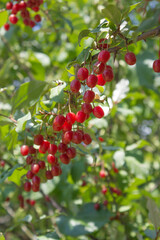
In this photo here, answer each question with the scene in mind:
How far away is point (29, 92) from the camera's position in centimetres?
78

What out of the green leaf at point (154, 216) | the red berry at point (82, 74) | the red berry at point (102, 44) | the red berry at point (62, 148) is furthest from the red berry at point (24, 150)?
the green leaf at point (154, 216)

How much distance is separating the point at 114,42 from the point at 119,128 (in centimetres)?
226

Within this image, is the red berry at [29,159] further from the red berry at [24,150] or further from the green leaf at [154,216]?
the green leaf at [154,216]

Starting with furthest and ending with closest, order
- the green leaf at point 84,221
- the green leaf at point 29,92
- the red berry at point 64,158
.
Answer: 1. the green leaf at point 84,221
2. the red berry at point 64,158
3. the green leaf at point 29,92

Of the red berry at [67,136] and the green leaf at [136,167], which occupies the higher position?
the red berry at [67,136]

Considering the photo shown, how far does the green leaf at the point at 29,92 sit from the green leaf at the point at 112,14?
0.99 ft

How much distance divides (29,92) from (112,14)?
14.4 inches

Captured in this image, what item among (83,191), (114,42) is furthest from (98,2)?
(114,42)

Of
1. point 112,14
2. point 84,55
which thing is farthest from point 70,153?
point 112,14

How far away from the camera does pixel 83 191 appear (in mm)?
2422

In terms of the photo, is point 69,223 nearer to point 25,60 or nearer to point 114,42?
point 114,42

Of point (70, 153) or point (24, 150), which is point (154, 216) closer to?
point (70, 153)

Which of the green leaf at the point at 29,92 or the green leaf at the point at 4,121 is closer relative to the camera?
the green leaf at the point at 29,92

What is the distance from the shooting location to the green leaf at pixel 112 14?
2.67 feet
